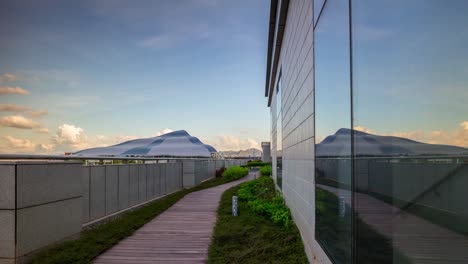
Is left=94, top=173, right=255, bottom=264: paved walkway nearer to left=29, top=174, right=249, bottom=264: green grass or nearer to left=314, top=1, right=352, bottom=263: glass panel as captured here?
left=29, top=174, right=249, bottom=264: green grass

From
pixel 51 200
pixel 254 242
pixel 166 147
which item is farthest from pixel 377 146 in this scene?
pixel 166 147

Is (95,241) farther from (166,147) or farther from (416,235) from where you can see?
(166,147)

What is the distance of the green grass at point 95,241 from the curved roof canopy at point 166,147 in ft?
197

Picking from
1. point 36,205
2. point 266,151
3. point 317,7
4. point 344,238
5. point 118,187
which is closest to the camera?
point 344,238

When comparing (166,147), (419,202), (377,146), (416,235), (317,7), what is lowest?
(416,235)

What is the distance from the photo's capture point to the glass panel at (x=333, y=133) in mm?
3348

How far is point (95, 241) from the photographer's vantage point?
23.0 ft

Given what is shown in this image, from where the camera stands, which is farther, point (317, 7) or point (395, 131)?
point (317, 7)

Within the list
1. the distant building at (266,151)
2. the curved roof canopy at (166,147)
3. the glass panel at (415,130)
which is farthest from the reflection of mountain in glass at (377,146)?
the curved roof canopy at (166,147)

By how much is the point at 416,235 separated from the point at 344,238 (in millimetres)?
1571

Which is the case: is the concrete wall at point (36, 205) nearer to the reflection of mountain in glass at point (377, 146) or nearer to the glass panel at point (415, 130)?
the reflection of mountain in glass at point (377, 146)

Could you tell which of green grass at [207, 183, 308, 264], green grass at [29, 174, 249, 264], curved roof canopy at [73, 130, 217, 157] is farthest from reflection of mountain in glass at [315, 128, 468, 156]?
curved roof canopy at [73, 130, 217, 157]

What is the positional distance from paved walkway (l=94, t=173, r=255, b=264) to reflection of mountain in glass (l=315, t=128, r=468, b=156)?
3356mm

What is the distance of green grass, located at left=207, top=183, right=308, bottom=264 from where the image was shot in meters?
5.98
